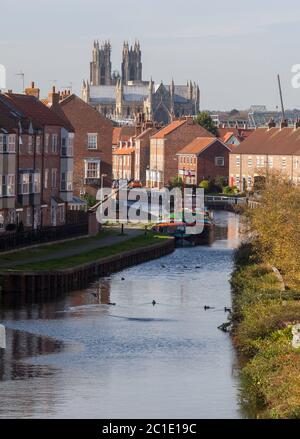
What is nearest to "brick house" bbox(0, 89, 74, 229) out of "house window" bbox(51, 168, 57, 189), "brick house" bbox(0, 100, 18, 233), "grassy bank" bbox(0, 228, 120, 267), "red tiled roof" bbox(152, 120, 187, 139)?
"house window" bbox(51, 168, 57, 189)

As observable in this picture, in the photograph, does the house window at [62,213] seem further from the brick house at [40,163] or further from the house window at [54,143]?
the house window at [54,143]

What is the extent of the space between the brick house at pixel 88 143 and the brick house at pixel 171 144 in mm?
56700

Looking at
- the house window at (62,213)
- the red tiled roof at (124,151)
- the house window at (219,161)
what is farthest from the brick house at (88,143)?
the red tiled roof at (124,151)

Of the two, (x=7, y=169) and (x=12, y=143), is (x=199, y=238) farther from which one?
(x=7, y=169)

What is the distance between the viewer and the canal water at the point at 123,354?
4194 centimetres

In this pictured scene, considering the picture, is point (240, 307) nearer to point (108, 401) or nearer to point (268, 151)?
point (108, 401)

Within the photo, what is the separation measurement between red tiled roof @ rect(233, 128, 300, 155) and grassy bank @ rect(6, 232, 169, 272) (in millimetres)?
52553

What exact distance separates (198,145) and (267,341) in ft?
411

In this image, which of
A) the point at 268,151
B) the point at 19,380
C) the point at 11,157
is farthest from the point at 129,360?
the point at 268,151

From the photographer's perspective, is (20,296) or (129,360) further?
(20,296)

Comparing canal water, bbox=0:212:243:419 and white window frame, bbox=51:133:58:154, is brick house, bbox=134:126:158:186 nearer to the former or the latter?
white window frame, bbox=51:133:58:154

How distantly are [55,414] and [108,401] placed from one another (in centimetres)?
233

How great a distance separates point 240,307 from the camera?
2233 inches

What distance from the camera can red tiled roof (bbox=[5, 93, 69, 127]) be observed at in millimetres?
93875
